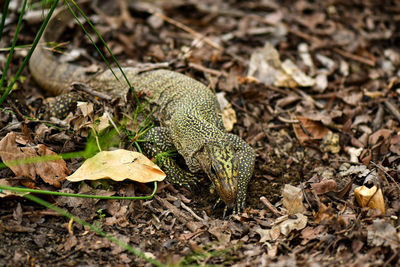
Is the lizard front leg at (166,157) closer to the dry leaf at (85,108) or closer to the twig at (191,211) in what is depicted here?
the twig at (191,211)

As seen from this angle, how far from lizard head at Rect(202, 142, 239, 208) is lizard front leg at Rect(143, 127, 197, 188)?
0.60m

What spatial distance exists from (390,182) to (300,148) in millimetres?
1836

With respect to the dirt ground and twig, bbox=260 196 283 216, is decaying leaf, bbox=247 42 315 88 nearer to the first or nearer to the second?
the dirt ground

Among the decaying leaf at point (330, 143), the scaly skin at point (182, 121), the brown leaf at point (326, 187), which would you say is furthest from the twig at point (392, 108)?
the scaly skin at point (182, 121)

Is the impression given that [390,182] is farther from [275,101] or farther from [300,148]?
[275,101]

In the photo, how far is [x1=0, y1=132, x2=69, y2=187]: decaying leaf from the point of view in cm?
524

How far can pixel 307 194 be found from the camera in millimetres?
5664

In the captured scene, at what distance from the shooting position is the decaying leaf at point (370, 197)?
17.1 feet

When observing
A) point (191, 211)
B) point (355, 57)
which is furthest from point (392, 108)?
point (191, 211)

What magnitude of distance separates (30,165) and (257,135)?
3.91m

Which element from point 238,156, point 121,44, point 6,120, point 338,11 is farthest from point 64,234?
point 338,11

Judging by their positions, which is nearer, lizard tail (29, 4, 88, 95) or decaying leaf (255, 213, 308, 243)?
decaying leaf (255, 213, 308, 243)

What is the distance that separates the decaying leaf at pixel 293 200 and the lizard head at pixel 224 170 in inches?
27.8

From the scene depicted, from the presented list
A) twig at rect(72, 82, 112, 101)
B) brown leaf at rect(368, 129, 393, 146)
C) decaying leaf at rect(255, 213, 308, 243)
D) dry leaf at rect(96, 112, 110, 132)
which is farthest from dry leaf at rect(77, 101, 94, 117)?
brown leaf at rect(368, 129, 393, 146)
